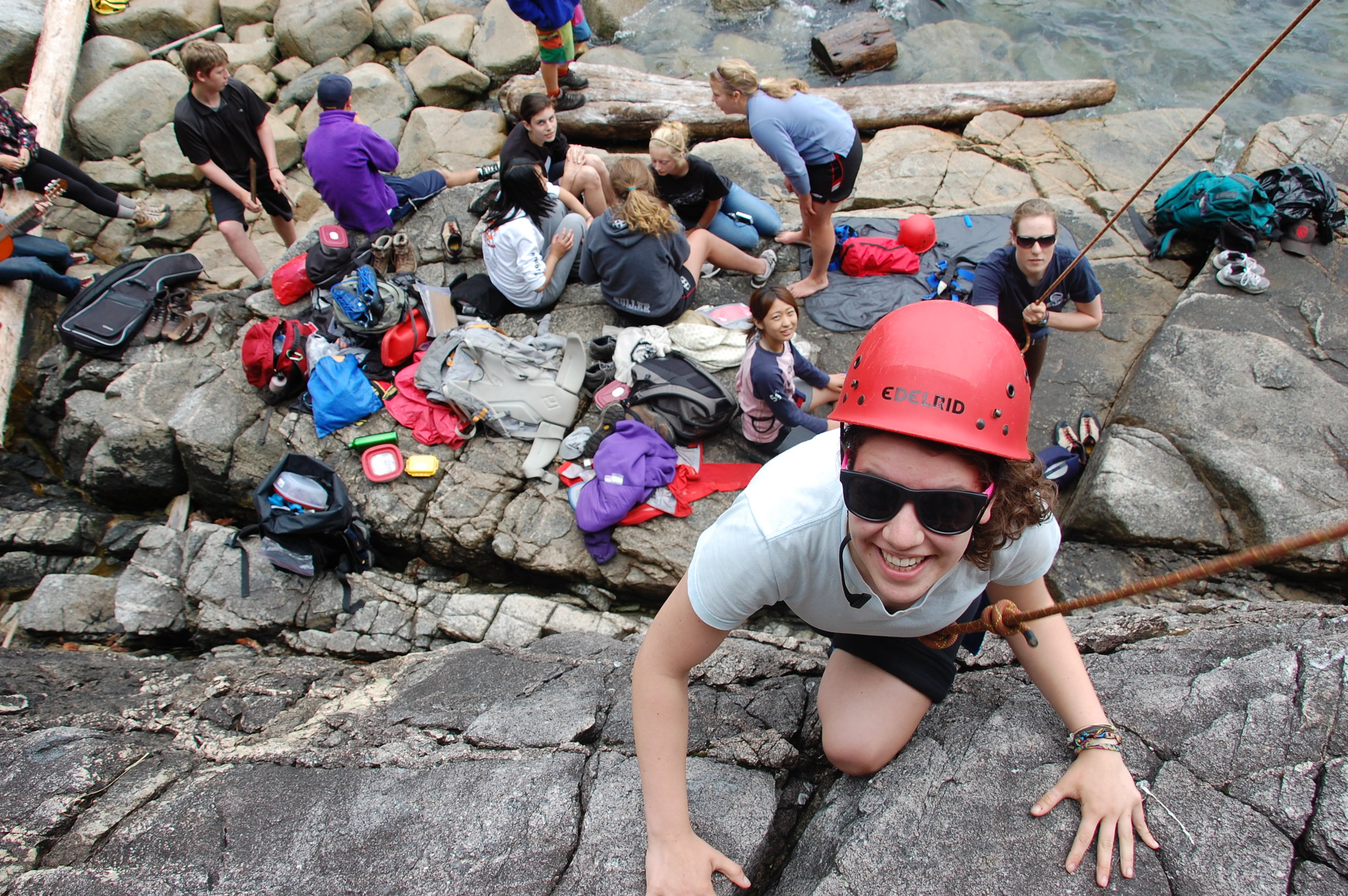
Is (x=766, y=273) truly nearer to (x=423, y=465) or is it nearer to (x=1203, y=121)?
(x=423, y=465)

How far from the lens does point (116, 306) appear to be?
606 centimetres

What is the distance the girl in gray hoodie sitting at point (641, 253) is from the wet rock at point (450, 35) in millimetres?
6682

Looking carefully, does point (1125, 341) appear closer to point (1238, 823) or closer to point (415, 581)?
point (1238, 823)

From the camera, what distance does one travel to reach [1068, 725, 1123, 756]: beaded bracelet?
1828mm

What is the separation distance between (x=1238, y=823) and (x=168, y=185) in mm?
11747

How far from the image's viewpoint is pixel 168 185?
30.1 feet

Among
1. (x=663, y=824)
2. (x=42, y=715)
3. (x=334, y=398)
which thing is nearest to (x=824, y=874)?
(x=663, y=824)

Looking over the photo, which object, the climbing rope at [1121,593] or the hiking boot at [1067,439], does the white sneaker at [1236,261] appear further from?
the climbing rope at [1121,593]

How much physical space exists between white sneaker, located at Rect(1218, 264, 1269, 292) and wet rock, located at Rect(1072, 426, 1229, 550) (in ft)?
6.15

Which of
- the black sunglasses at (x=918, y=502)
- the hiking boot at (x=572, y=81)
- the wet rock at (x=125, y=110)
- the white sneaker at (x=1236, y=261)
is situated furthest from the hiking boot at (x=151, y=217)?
the white sneaker at (x=1236, y=261)

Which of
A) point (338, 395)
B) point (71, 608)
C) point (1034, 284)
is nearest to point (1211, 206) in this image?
point (1034, 284)

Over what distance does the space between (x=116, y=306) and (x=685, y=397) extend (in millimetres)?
5075

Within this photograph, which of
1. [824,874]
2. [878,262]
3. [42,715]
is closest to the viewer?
[824,874]

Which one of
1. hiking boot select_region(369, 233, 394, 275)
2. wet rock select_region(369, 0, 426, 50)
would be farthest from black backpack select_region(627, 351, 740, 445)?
wet rock select_region(369, 0, 426, 50)
